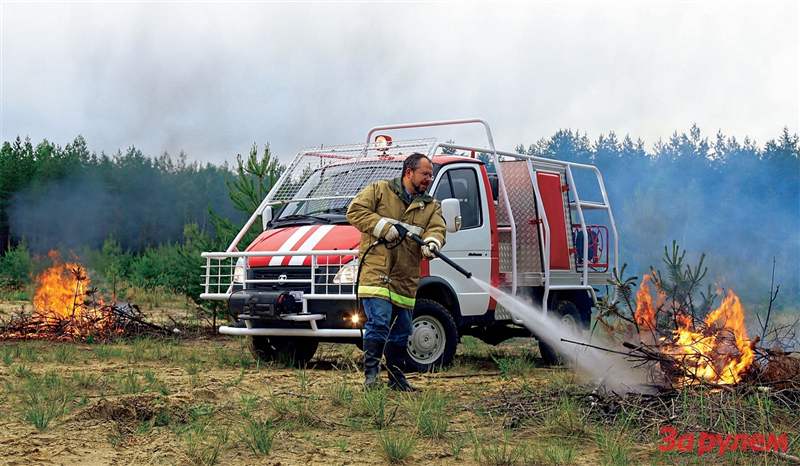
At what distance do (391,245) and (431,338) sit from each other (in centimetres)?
200

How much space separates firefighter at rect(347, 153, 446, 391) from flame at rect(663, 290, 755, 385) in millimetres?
2015

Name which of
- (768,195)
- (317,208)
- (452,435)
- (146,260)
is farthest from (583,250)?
(768,195)

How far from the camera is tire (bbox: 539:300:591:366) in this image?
10.4 meters

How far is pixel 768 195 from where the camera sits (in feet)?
115

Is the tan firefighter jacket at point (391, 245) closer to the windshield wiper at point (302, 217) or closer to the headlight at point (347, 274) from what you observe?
the headlight at point (347, 274)

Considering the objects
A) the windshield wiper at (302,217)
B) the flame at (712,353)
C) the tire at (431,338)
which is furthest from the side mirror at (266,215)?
the flame at (712,353)

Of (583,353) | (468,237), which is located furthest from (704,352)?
(468,237)

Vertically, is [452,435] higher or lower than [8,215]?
lower

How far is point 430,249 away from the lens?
698 cm

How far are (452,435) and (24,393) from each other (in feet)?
11.2

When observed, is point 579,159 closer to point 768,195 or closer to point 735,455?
point 768,195

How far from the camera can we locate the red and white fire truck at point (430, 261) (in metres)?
8.32

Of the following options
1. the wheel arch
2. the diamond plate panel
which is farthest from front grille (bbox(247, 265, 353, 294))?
the wheel arch

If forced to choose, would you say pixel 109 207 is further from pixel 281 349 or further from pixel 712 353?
pixel 712 353
